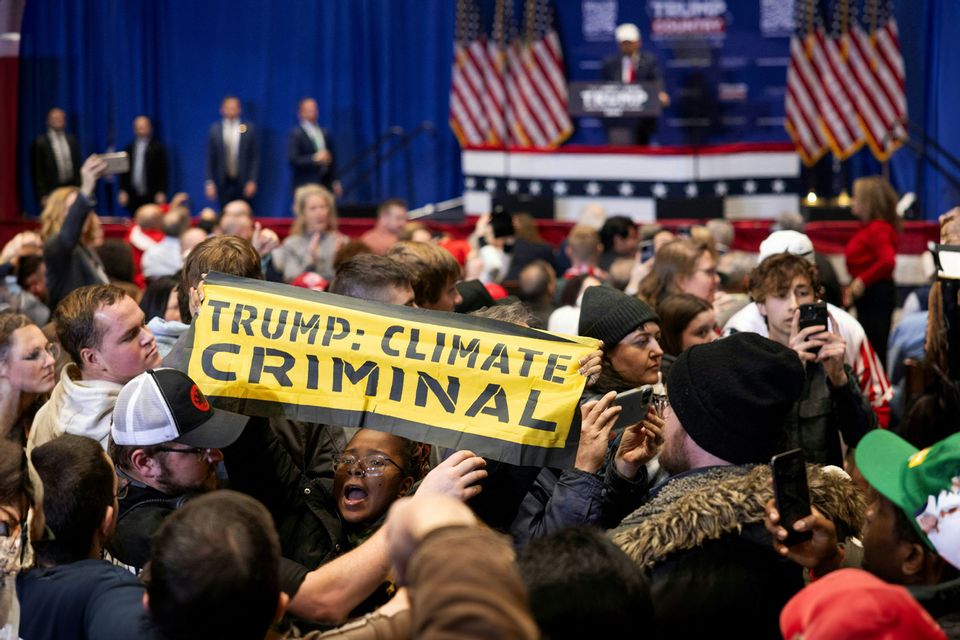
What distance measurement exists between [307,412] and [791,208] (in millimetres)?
13256

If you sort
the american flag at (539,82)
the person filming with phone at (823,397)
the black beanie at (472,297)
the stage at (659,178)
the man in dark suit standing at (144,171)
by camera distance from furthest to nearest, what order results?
the american flag at (539,82) → the man in dark suit standing at (144,171) → the stage at (659,178) → the black beanie at (472,297) → the person filming with phone at (823,397)

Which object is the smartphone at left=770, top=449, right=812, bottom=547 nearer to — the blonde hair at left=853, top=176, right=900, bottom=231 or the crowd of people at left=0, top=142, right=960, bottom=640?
the crowd of people at left=0, top=142, right=960, bottom=640

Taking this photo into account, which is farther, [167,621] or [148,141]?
[148,141]

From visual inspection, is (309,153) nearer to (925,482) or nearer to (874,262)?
(874,262)

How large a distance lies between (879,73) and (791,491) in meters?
14.6

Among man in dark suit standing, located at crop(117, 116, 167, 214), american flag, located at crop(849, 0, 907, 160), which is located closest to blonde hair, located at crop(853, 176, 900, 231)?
american flag, located at crop(849, 0, 907, 160)

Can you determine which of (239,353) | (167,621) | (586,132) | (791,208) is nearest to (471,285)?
(239,353)

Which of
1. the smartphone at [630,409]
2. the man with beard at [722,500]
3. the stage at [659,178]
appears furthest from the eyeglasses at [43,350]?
the stage at [659,178]

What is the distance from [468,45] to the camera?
59.3ft

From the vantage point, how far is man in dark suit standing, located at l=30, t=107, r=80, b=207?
17219 millimetres

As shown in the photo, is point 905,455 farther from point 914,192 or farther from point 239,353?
point 914,192

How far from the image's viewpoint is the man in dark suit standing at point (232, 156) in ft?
58.0

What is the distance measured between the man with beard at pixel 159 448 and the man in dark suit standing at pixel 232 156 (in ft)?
47.2

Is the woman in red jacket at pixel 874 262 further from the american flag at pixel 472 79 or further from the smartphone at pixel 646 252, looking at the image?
the american flag at pixel 472 79
